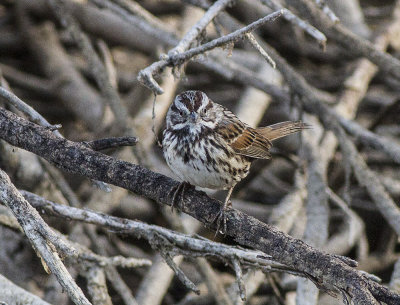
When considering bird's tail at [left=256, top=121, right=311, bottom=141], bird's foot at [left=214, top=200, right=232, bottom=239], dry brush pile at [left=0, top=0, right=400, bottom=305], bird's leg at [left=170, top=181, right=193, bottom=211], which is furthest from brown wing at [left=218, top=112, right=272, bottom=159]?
bird's foot at [left=214, top=200, right=232, bottom=239]

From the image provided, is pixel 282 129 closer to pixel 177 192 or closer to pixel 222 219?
pixel 177 192

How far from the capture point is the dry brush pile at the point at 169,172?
2.84m

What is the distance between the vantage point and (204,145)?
3.66 meters

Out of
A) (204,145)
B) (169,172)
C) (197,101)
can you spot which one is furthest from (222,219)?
(169,172)

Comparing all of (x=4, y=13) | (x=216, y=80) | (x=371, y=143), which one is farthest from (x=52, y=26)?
(x=371, y=143)

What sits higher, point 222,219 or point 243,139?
point 243,139

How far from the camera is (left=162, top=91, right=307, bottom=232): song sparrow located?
11.7 feet

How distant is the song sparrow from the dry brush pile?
10.0 inches

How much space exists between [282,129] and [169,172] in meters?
1.55

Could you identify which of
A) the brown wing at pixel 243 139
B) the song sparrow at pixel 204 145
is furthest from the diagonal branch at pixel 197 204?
the brown wing at pixel 243 139

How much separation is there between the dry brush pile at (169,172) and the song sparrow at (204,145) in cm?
25

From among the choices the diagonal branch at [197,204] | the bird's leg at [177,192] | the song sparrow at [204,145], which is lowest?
the diagonal branch at [197,204]

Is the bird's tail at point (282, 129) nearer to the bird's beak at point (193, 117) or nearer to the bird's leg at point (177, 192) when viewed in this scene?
the bird's beak at point (193, 117)

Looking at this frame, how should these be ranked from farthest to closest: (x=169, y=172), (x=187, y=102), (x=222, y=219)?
1. (x=169, y=172)
2. (x=187, y=102)
3. (x=222, y=219)
